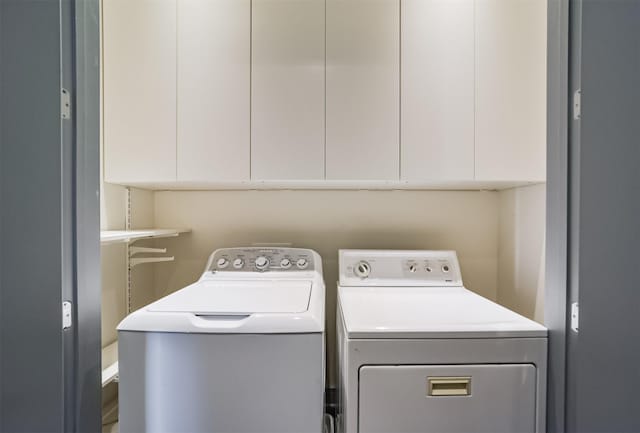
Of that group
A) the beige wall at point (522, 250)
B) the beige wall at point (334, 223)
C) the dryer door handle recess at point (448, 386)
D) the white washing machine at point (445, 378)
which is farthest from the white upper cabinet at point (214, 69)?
the beige wall at point (522, 250)

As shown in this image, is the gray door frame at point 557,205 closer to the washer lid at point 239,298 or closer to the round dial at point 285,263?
the washer lid at point 239,298

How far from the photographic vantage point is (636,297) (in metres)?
0.68

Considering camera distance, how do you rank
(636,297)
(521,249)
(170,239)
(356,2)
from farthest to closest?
(170,239) < (521,249) < (356,2) < (636,297)

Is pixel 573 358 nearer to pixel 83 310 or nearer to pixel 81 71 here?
pixel 83 310

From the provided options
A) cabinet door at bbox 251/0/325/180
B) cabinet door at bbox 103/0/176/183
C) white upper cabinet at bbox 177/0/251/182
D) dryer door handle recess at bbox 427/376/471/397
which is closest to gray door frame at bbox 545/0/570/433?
dryer door handle recess at bbox 427/376/471/397

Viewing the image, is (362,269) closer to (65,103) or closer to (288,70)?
(288,70)

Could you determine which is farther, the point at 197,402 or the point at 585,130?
the point at 197,402

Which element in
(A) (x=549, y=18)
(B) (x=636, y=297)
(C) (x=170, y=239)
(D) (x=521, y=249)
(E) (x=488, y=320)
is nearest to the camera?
(B) (x=636, y=297)

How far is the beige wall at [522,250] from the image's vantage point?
1415 mm

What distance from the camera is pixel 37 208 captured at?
643 millimetres

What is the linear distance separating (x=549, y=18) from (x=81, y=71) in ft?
4.09

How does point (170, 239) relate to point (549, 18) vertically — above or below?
below

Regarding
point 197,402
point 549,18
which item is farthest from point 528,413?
point 549,18

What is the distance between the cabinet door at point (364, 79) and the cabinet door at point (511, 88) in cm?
39
